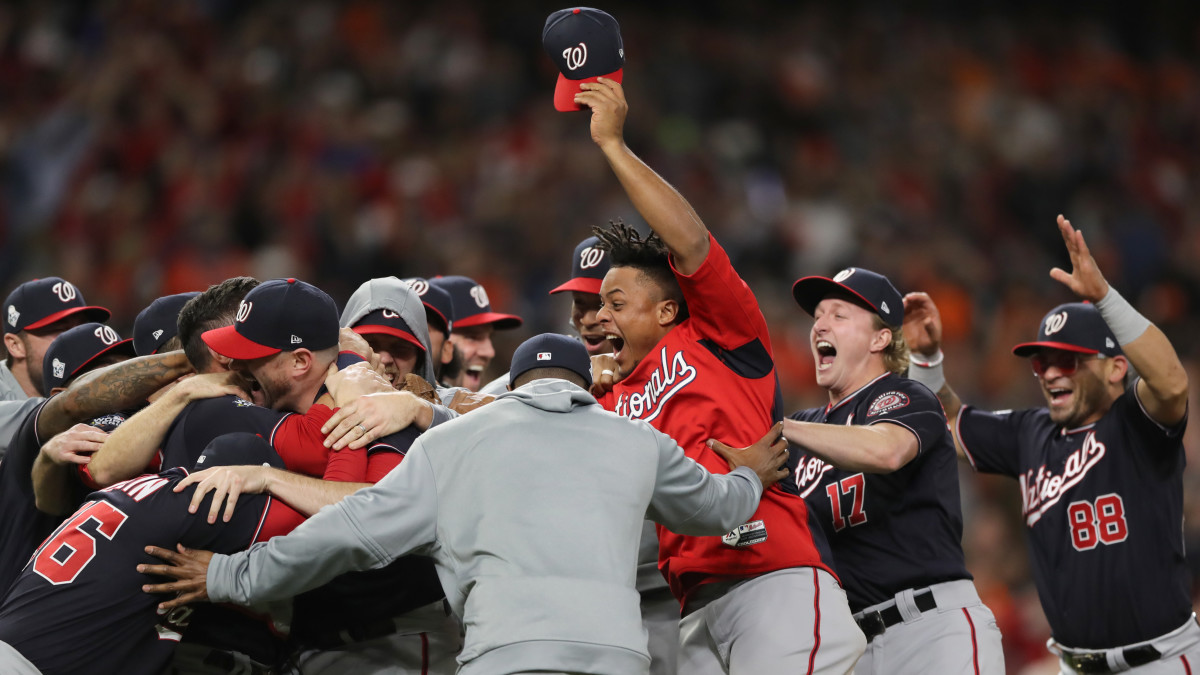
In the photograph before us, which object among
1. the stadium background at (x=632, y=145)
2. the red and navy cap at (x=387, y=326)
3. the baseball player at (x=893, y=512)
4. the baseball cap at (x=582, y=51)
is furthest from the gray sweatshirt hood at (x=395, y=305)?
the stadium background at (x=632, y=145)

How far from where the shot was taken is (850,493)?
4.84 meters

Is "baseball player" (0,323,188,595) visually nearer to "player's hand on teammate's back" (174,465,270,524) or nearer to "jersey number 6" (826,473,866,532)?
"player's hand on teammate's back" (174,465,270,524)

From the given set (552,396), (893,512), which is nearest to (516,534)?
(552,396)

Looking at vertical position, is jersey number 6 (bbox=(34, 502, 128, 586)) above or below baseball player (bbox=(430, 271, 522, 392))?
below

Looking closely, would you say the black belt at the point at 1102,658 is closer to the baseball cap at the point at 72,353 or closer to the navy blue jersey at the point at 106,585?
the navy blue jersey at the point at 106,585

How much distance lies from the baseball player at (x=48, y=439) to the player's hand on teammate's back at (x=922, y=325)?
10.5 ft

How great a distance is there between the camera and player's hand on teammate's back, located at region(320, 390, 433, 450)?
151 inches

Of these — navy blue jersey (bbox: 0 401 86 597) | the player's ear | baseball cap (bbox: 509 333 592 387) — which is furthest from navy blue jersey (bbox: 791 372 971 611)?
the player's ear

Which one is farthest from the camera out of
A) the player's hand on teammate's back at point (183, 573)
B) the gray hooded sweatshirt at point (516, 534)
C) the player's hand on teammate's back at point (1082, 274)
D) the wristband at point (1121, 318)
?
the wristband at point (1121, 318)

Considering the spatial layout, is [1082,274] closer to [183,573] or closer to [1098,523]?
[1098,523]

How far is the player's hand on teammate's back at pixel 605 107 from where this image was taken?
393 cm

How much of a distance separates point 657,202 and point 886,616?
1.95 meters

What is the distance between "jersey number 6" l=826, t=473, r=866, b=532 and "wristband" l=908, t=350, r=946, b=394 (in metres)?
1.14

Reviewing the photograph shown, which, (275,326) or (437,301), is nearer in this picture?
(275,326)
